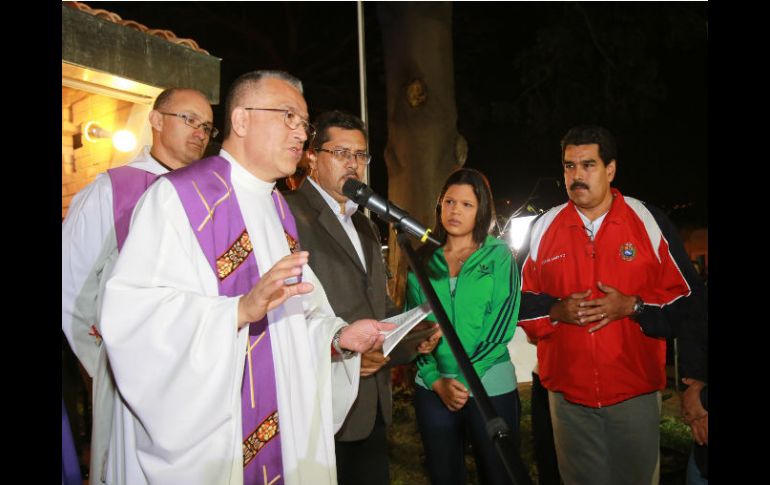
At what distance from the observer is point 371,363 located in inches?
125

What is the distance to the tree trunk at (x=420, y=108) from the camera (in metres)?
8.72

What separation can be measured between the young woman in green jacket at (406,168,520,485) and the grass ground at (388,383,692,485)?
1.99 meters

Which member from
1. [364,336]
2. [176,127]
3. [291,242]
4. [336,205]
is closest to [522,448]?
[336,205]

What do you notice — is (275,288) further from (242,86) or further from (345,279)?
(345,279)

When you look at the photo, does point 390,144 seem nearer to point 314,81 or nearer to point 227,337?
point 227,337

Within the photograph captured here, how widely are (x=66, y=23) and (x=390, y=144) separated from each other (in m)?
4.70

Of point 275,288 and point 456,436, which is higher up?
point 275,288

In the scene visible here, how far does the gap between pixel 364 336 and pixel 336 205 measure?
109 centimetres

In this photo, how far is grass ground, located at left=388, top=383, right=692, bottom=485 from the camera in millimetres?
5805

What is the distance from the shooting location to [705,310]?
368 cm

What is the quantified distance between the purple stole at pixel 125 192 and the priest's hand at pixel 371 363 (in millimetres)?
1519

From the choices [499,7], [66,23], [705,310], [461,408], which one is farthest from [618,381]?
[499,7]

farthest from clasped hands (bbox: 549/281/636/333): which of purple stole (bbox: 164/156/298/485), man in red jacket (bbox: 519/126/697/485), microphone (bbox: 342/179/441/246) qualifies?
purple stole (bbox: 164/156/298/485)

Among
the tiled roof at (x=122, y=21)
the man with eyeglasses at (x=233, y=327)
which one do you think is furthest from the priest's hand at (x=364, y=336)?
the tiled roof at (x=122, y=21)
